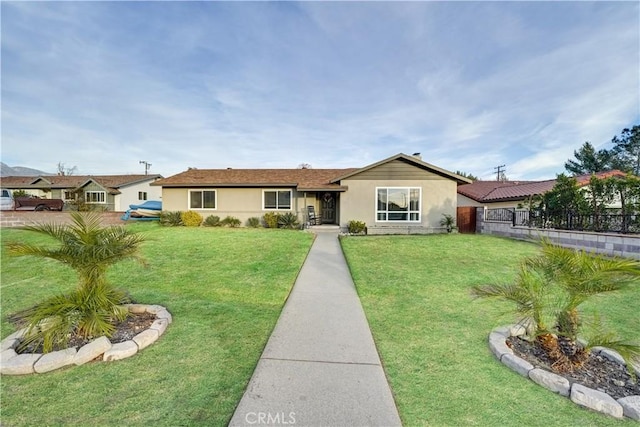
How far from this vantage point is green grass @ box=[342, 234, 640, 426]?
2410mm

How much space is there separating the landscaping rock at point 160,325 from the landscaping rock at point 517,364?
4.44 m

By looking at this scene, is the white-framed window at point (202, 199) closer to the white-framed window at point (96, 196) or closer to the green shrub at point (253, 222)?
the green shrub at point (253, 222)

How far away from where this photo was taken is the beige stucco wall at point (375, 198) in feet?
49.4

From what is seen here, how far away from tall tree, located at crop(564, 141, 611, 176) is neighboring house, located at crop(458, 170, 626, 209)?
16.0 meters

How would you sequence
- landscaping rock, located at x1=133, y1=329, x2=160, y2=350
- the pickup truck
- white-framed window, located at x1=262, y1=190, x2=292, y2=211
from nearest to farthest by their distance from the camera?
landscaping rock, located at x1=133, y1=329, x2=160, y2=350
white-framed window, located at x1=262, y1=190, x2=292, y2=211
the pickup truck

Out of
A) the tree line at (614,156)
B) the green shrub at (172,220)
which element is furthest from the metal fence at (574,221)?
the tree line at (614,156)

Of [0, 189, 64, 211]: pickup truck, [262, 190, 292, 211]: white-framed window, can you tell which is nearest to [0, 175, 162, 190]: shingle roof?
[0, 189, 64, 211]: pickup truck

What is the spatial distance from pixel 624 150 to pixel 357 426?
44.3 meters

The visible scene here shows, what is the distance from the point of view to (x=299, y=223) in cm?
1584

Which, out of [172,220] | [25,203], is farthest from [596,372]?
[25,203]

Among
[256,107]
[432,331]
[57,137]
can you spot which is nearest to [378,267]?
[432,331]

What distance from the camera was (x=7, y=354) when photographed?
10.0ft

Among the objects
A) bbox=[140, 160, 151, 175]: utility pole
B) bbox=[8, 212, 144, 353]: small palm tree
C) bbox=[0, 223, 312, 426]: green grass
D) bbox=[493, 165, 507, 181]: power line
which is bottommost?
bbox=[0, 223, 312, 426]: green grass

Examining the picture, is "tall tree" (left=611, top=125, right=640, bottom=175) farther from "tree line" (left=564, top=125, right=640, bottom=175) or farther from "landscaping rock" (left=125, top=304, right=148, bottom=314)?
"landscaping rock" (left=125, top=304, right=148, bottom=314)
